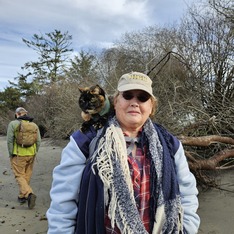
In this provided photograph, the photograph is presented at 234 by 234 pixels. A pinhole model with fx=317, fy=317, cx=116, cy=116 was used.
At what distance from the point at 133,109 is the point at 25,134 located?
5.65 meters

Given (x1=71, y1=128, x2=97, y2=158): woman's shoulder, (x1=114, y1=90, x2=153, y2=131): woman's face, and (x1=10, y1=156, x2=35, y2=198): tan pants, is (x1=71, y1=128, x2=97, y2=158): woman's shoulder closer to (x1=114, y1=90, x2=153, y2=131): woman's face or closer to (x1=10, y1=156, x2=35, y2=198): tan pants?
(x1=114, y1=90, x2=153, y2=131): woman's face

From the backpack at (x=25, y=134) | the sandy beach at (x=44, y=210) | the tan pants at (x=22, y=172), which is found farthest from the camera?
the backpack at (x=25, y=134)

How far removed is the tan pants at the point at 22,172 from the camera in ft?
22.7

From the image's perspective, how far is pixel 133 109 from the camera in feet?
6.24

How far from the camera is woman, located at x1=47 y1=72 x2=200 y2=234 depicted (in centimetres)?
174

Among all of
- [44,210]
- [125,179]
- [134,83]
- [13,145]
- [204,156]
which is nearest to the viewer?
[125,179]

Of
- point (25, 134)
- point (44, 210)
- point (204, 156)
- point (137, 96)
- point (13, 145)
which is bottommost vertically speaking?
point (44, 210)

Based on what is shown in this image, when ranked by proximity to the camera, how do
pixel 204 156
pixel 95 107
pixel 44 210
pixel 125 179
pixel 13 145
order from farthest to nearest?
pixel 204 156, pixel 13 145, pixel 44 210, pixel 95 107, pixel 125 179

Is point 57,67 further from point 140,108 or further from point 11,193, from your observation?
point 140,108

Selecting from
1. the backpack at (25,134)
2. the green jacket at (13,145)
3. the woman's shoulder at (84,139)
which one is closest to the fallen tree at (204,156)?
the backpack at (25,134)

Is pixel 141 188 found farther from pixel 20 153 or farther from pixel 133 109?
pixel 20 153

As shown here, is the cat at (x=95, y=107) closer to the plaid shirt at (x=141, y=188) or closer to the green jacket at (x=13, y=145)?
the plaid shirt at (x=141, y=188)

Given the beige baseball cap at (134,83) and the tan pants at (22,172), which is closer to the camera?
the beige baseball cap at (134,83)

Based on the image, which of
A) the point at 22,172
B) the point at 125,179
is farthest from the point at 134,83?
the point at 22,172
